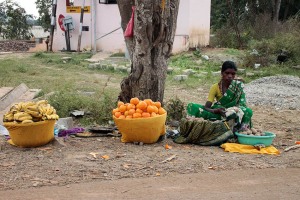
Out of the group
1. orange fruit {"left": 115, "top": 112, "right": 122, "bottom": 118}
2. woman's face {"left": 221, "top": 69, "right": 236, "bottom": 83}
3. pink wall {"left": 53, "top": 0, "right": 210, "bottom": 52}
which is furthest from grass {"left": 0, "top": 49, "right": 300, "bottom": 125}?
woman's face {"left": 221, "top": 69, "right": 236, "bottom": 83}

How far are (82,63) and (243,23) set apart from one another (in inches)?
453

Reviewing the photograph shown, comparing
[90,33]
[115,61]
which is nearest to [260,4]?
[90,33]

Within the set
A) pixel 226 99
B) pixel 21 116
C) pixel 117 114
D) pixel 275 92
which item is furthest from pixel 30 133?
pixel 275 92

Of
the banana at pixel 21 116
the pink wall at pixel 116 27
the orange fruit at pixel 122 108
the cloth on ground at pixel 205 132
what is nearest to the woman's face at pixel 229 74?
the cloth on ground at pixel 205 132

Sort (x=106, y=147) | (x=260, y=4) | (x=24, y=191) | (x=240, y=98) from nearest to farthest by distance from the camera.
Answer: (x=24, y=191), (x=106, y=147), (x=240, y=98), (x=260, y=4)

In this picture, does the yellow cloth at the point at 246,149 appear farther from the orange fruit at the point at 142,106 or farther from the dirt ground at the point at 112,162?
the orange fruit at the point at 142,106

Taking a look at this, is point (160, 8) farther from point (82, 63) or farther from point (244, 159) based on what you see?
point (82, 63)

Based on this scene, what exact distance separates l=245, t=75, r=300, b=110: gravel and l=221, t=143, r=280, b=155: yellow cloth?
3595mm

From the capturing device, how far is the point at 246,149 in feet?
15.6

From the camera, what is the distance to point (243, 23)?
73.1 feet

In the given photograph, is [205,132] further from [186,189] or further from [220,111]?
[186,189]

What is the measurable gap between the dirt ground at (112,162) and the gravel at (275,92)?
3.27m

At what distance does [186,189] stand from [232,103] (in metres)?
2.06

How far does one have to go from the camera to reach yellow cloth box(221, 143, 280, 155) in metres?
4.68
